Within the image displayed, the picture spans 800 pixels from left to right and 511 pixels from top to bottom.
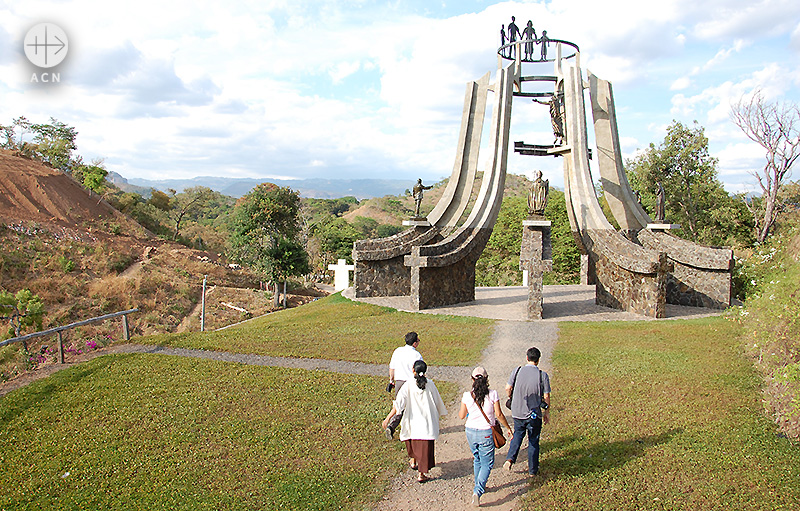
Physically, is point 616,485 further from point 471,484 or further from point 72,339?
point 72,339

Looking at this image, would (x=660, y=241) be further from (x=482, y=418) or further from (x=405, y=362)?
(x=482, y=418)

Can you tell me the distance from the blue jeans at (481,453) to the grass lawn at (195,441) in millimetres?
1137

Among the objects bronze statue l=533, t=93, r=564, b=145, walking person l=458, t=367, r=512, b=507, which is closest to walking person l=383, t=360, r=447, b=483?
walking person l=458, t=367, r=512, b=507

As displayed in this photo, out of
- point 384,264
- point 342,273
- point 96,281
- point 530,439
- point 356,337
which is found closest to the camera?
point 530,439

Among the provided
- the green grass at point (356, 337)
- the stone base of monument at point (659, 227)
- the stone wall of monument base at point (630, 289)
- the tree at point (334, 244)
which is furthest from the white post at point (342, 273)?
the tree at point (334, 244)

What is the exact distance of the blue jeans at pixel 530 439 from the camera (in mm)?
5738

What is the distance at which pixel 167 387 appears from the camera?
9.09 m

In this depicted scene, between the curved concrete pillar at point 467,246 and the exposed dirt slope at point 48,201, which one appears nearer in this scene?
the curved concrete pillar at point 467,246

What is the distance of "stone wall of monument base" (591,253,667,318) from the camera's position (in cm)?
1395

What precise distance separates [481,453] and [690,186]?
2572 cm

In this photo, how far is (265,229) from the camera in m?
25.7

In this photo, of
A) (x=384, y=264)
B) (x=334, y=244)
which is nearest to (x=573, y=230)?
(x=384, y=264)

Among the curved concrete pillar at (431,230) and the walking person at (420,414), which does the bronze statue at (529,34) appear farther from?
the walking person at (420,414)

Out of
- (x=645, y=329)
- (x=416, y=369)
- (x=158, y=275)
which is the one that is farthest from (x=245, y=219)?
(x=416, y=369)
